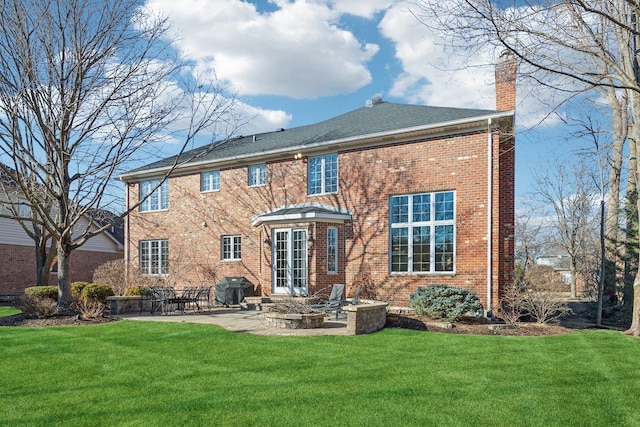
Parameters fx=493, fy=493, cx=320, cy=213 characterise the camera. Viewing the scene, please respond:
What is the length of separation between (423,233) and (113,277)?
12.3m

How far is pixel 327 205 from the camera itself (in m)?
16.7

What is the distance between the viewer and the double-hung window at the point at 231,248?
19.2m

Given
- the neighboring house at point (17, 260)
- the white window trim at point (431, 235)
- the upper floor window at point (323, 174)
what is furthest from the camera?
the neighboring house at point (17, 260)

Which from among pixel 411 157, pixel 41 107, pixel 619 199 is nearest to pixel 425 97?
pixel 411 157

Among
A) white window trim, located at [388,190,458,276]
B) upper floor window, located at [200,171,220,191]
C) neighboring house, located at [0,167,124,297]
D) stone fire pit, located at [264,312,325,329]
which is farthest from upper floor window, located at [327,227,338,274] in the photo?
neighboring house, located at [0,167,124,297]

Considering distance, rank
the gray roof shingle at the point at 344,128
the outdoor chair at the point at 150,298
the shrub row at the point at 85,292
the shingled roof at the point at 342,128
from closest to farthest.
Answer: the outdoor chair at the point at 150,298 < the shingled roof at the point at 342,128 < the gray roof shingle at the point at 344,128 < the shrub row at the point at 85,292

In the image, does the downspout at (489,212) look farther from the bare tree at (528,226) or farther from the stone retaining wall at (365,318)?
the bare tree at (528,226)

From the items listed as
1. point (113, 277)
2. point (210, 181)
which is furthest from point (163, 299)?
point (210, 181)

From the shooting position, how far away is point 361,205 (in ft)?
52.1

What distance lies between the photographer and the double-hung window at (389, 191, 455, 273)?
46.8 ft

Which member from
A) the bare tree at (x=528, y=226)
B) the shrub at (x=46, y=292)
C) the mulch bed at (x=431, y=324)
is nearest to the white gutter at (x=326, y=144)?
the mulch bed at (x=431, y=324)

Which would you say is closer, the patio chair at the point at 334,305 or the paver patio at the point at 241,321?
the paver patio at the point at 241,321

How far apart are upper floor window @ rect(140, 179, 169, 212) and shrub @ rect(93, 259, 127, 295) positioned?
3.27m

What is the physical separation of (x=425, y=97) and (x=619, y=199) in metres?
8.91
